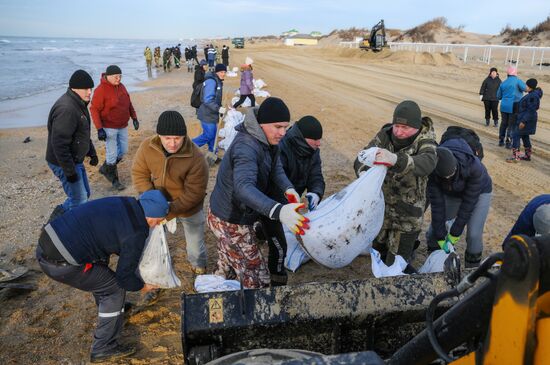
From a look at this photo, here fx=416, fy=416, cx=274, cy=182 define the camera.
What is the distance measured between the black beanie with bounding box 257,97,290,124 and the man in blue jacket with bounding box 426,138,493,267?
1.38m

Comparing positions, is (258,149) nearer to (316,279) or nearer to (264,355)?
(264,355)

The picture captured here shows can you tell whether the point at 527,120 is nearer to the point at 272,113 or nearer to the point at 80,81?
the point at 272,113

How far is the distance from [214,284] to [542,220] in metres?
2.23

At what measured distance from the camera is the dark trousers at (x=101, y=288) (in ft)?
8.93

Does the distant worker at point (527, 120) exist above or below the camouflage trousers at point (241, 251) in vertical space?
above

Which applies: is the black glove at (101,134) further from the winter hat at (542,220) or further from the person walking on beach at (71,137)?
the winter hat at (542,220)

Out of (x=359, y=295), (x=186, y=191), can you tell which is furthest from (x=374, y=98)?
(x=359, y=295)

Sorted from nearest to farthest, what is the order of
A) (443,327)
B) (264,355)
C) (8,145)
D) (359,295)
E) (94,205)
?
1. (443,327)
2. (264,355)
3. (359,295)
4. (94,205)
5. (8,145)

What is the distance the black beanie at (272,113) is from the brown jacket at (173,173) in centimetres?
92

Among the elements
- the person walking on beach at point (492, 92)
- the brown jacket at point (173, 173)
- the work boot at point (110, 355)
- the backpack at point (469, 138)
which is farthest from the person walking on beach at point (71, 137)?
the person walking on beach at point (492, 92)

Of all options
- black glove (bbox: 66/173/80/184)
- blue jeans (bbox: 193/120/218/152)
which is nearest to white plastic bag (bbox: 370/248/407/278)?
black glove (bbox: 66/173/80/184)

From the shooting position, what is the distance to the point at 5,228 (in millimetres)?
5168

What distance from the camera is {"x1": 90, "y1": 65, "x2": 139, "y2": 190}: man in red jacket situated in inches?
233

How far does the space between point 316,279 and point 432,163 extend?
5.33 ft
